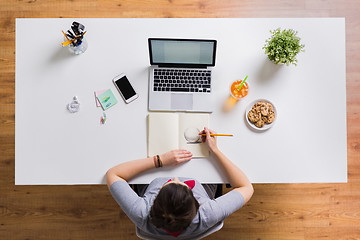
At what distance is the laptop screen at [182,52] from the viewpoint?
3.68 feet

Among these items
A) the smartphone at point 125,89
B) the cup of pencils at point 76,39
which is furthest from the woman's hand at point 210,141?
the cup of pencils at point 76,39

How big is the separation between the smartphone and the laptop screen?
151 mm

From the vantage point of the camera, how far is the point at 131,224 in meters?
1.79

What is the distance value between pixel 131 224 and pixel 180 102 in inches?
39.5

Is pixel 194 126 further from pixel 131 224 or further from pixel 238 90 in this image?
pixel 131 224

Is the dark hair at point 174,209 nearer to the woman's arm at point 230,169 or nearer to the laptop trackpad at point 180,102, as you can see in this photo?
the woman's arm at point 230,169

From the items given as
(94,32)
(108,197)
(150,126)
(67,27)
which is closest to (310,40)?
(150,126)

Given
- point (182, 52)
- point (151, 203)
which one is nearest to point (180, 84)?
point (182, 52)

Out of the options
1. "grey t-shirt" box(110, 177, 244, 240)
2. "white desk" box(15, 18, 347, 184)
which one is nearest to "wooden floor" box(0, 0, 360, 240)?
"white desk" box(15, 18, 347, 184)

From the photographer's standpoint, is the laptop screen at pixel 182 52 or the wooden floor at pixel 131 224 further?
the wooden floor at pixel 131 224

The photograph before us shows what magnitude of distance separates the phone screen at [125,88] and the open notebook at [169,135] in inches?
5.2

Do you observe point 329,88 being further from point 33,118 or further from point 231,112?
point 33,118

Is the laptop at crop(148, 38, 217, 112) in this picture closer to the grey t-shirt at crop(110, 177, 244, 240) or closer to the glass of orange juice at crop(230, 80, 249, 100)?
the glass of orange juice at crop(230, 80, 249, 100)

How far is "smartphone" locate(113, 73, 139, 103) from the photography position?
1.23 meters
